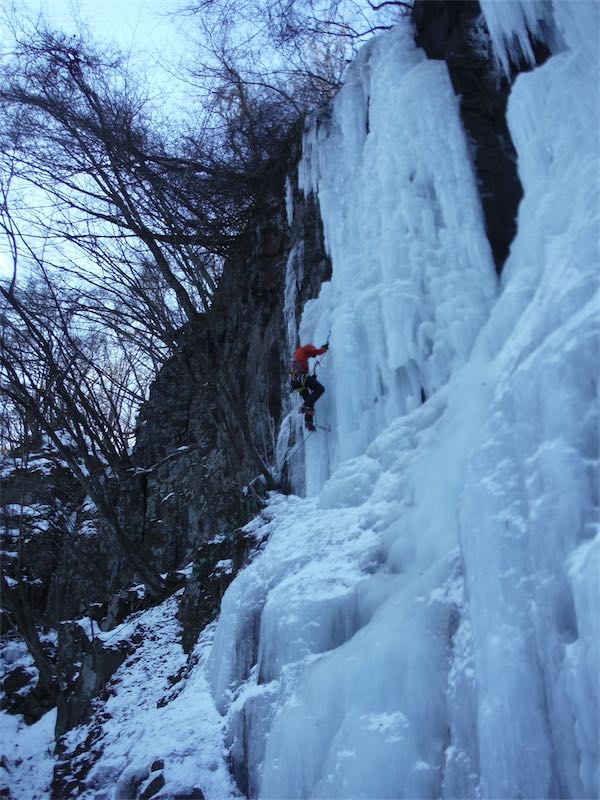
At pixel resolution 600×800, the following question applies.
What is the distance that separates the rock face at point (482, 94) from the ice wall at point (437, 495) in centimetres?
Answer: 16

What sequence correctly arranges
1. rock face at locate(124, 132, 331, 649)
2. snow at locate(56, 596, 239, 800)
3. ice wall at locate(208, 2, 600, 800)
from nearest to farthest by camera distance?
ice wall at locate(208, 2, 600, 800) → snow at locate(56, 596, 239, 800) → rock face at locate(124, 132, 331, 649)

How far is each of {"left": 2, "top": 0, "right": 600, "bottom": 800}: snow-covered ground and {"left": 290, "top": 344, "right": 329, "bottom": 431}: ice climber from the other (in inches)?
5.9

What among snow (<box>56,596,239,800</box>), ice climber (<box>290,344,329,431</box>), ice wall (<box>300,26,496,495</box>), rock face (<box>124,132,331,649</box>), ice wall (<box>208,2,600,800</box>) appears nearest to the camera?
ice wall (<box>208,2,600,800</box>)

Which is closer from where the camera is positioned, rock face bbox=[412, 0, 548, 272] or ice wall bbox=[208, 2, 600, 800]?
ice wall bbox=[208, 2, 600, 800]

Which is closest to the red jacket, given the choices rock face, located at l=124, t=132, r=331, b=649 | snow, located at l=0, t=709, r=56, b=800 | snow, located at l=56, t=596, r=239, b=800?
rock face, located at l=124, t=132, r=331, b=649

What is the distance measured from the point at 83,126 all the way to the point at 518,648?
8.45m

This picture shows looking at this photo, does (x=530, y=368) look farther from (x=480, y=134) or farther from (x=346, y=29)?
(x=346, y=29)

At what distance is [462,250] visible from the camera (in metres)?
4.84

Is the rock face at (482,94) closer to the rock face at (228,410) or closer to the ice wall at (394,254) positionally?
the ice wall at (394,254)

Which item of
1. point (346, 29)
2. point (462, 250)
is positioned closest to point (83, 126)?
point (346, 29)

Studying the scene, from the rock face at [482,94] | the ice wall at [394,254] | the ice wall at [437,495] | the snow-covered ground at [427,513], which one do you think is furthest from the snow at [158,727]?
the rock face at [482,94]

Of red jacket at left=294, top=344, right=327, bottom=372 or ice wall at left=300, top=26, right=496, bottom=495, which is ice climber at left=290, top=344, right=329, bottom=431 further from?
ice wall at left=300, top=26, right=496, bottom=495

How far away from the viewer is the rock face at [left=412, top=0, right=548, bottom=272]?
486 cm

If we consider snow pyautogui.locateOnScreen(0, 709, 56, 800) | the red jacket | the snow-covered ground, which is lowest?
snow pyautogui.locateOnScreen(0, 709, 56, 800)
